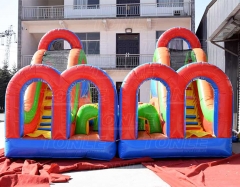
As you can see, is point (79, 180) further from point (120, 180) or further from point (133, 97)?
point (133, 97)

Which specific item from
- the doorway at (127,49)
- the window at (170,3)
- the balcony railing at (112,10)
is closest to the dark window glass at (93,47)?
the doorway at (127,49)

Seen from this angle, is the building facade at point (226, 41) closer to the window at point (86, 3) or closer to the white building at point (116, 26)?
the white building at point (116, 26)

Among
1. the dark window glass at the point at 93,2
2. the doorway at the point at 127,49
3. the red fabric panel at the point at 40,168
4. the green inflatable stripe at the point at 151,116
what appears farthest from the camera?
the dark window glass at the point at 93,2

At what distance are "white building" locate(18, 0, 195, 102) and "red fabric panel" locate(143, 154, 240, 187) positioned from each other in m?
10.3

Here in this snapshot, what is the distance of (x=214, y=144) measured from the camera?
19.2 ft

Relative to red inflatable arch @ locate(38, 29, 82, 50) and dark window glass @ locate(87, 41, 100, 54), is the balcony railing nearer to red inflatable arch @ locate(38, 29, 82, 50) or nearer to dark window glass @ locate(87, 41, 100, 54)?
dark window glass @ locate(87, 41, 100, 54)

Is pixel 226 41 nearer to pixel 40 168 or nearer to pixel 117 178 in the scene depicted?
pixel 117 178

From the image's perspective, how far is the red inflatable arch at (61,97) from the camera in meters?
5.74

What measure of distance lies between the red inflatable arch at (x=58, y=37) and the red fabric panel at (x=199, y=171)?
428 cm

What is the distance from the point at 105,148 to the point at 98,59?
1101cm

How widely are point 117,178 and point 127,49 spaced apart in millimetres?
12394

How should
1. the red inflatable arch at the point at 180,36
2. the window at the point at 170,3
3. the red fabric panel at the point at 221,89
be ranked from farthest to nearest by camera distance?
the window at the point at 170,3
the red inflatable arch at the point at 180,36
the red fabric panel at the point at 221,89

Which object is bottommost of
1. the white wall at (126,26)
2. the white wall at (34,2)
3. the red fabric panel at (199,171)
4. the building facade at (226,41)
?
the red fabric panel at (199,171)

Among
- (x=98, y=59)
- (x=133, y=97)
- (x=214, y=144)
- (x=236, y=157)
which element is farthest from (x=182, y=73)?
(x=98, y=59)
